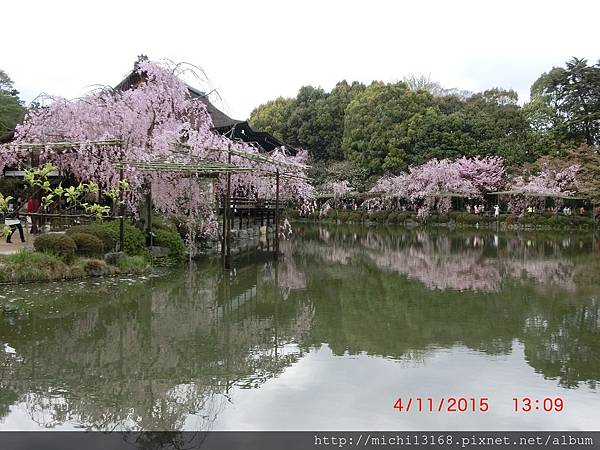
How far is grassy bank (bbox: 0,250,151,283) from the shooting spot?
1168cm

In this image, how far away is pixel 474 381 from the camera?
21.0 feet

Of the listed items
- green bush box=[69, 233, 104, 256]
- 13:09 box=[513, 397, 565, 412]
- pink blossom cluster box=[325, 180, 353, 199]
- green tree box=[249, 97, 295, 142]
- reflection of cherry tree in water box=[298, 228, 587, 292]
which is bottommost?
reflection of cherry tree in water box=[298, 228, 587, 292]

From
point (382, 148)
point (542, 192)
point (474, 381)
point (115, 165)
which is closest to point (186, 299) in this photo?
point (115, 165)

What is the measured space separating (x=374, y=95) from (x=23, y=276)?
40946 millimetres

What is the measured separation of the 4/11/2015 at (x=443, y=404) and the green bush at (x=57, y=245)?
9.43 metres

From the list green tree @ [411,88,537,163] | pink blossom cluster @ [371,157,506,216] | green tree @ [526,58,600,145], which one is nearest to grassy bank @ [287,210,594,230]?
pink blossom cluster @ [371,157,506,216]

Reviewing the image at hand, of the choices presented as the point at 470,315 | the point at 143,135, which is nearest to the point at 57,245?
the point at 143,135

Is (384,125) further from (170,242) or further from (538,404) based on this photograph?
(538,404)

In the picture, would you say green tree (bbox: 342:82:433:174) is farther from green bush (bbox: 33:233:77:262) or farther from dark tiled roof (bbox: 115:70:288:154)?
green bush (bbox: 33:233:77:262)

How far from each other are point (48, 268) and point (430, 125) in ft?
124

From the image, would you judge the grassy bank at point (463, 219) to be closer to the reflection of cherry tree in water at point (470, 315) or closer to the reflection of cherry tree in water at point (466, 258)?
the reflection of cherry tree in water at point (466, 258)

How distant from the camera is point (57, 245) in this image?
494 inches

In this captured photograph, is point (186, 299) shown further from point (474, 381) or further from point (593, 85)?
point (593, 85)

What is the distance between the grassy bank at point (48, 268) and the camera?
1168cm
